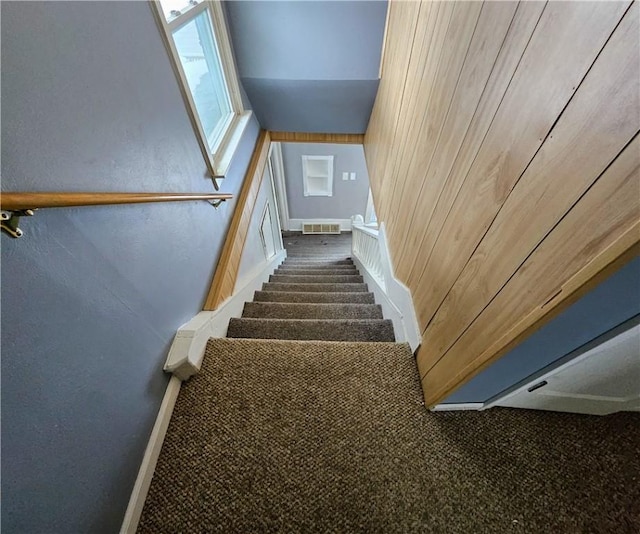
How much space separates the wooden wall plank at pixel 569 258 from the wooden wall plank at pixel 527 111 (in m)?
0.18

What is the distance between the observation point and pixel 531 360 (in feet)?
2.32

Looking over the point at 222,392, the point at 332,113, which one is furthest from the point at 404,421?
the point at 332,113

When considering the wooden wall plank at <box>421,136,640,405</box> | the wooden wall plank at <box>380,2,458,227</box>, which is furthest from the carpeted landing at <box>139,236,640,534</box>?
the wooden wall plank at <box>380,2,458,227</box>

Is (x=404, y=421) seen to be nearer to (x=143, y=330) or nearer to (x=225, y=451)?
(x=225, y=451)

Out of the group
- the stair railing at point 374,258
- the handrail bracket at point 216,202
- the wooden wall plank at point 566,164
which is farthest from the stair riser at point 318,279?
the wooden wall plank at point 566,164

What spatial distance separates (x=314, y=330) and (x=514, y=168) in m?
1.30

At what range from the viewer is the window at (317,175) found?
500cm

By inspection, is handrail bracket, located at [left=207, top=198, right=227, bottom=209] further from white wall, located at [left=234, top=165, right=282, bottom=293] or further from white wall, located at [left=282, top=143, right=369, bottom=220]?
white wall, located at [left=282, top=143, right=369, bottom=220]

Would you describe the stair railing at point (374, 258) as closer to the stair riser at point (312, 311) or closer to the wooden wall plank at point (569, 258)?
the stair riser at point (312, 311)

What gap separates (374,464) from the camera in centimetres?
92

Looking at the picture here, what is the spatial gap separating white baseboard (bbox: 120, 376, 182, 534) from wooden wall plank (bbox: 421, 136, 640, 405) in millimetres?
1164

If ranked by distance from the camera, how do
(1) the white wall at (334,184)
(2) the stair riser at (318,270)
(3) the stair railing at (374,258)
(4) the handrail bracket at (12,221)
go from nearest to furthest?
(4) the handrail bracket at (12,221), (3) the stair railing at (374,258), (2) the stair riser at (318,270), (1) the white wall at (334,184)

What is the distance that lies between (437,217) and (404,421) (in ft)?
2.84

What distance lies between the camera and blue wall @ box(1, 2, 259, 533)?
0.52 m
